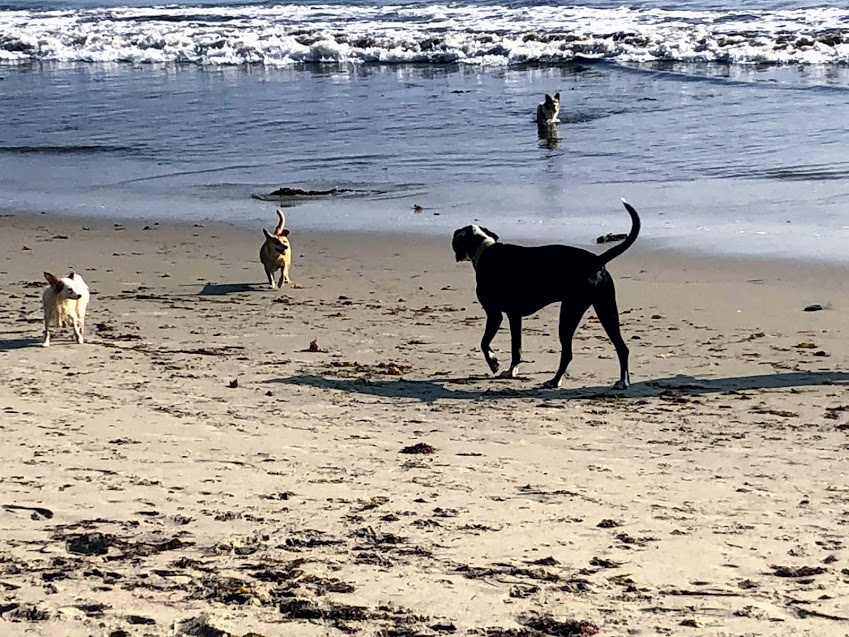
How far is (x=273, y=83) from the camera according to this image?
26.6 m

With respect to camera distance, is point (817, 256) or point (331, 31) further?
point (331, 31)

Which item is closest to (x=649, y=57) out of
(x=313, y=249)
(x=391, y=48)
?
(x=391, y=48)

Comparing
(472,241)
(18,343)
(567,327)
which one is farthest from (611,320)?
(18,343)

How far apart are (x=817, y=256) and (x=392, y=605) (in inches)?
300

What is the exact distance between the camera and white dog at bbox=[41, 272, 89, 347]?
830 cm

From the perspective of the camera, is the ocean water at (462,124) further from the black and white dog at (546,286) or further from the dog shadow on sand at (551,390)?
the black and white dog at (546,286)

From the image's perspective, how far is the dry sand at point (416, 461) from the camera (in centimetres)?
394

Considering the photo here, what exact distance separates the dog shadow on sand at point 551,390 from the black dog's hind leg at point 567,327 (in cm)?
11

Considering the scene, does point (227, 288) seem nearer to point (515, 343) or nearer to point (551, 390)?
point (515, 343)

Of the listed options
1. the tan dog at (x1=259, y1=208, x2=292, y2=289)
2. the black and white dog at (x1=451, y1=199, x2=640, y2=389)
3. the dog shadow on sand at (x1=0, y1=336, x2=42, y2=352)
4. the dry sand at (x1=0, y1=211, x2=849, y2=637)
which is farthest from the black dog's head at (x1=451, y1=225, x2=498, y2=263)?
the dog shadow on sand at (x1=0, y1=336, x2=42, y2=352)

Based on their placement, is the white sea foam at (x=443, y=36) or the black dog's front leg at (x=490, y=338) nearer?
the black dog's front leg at (x=490, y=338)

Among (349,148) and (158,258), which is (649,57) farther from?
(158,258)

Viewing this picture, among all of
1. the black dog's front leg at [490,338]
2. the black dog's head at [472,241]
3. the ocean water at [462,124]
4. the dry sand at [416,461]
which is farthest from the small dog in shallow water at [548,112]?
the black dog's front leg at [490,338]

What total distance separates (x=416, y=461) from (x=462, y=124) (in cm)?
1405
